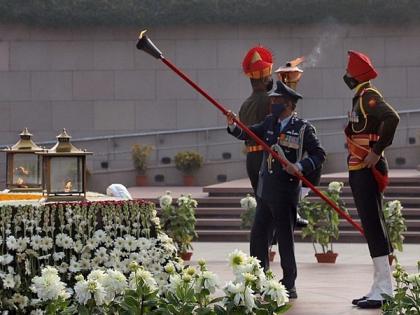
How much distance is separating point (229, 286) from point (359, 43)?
19768 mm

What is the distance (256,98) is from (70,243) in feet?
11.6

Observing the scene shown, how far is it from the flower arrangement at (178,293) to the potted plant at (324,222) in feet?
24.6

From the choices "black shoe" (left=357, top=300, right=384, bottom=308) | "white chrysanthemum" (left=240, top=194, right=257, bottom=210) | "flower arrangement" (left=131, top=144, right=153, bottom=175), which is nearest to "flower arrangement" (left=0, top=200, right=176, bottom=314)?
"black shoe" (left=357, top=300, right=384, bottom=308)

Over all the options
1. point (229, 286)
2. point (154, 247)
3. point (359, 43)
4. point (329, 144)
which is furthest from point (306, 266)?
point (359, 43)

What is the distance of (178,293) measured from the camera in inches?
286

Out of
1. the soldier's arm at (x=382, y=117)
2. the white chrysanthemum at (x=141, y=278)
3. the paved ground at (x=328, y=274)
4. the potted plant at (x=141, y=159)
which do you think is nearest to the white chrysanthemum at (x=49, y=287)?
the white chrysanthemum at (x=141, y=278)

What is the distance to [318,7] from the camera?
2659cm

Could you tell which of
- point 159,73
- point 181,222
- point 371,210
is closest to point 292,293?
point 371,210

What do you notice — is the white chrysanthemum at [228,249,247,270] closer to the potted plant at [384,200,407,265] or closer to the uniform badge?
the uniform badge

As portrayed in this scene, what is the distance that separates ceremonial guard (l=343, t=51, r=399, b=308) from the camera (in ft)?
32.1

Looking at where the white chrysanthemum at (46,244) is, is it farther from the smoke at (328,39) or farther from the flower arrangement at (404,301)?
the smoke at (328,39)

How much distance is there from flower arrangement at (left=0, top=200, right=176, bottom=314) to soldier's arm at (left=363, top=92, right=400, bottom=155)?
184 centimetres

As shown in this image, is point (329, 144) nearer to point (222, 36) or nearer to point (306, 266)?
point (222, 36)

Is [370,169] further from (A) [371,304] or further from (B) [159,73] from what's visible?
(B) [159,73]
